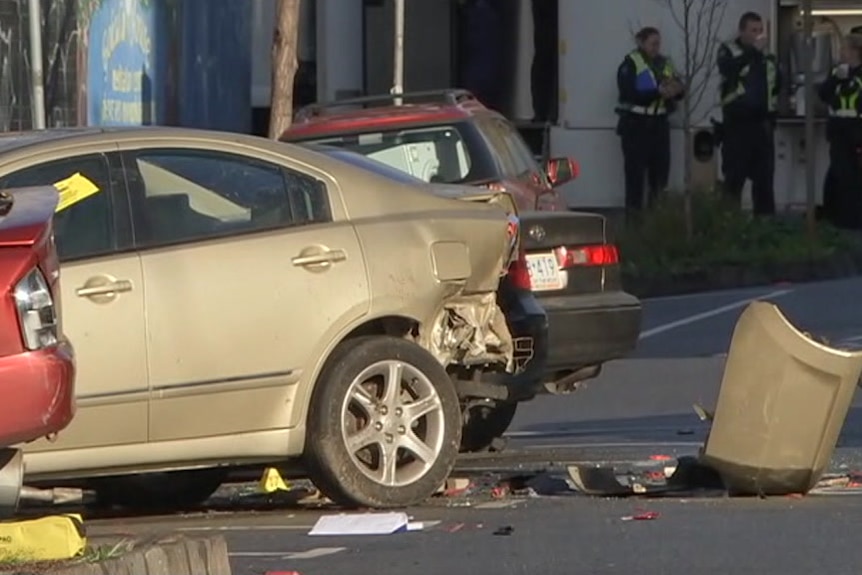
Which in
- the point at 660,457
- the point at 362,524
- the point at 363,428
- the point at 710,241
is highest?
the point at 363,428

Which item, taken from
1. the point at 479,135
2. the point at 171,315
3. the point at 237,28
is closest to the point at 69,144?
the point at 171,315

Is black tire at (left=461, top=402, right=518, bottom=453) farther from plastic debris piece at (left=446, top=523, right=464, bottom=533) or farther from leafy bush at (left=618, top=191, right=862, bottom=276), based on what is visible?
leafy bush at (left=618, top=191, right=862, bottom=276)

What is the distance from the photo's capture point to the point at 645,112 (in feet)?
81.6

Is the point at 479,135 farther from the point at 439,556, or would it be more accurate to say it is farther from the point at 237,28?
the point at 237,28

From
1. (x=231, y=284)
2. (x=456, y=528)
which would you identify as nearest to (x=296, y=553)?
(x=456, y=528)

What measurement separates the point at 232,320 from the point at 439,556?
54.9 inches

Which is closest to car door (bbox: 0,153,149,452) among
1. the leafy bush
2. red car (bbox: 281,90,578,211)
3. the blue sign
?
red car (bbox: 281,90,578,211)

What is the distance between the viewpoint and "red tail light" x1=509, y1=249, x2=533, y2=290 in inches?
407

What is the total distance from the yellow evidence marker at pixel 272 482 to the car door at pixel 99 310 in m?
1.26

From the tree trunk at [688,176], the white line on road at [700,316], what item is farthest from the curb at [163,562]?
the tree trunk at [688,176]

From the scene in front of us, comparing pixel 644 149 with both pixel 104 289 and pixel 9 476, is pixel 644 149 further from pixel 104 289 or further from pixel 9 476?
pixel 9 476

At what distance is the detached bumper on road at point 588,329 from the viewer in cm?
1103

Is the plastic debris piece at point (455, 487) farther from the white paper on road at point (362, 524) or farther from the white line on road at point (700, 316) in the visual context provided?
the white line on road at point (700, 316)

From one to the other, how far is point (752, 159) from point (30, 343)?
61.7ft
